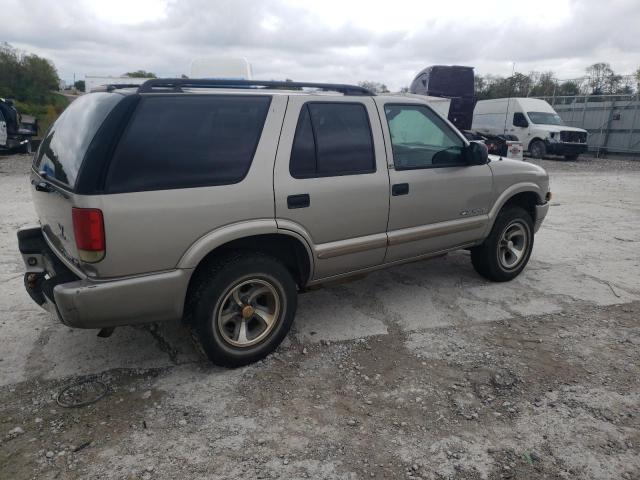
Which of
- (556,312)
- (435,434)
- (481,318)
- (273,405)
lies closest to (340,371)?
(273,405)

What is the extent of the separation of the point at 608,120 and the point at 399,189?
2158 cm

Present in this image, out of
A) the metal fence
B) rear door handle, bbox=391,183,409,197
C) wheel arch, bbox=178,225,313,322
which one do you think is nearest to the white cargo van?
the metal fence

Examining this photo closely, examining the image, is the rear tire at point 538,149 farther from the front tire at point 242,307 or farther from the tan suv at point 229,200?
the front tire at point 242,307

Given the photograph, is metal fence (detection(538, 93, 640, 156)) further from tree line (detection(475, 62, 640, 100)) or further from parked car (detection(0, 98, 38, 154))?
parked car (detection(0, 98, 38, 154))

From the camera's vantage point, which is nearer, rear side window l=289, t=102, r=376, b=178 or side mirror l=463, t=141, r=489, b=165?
rear side window l=289, t=102, r=376, b=178

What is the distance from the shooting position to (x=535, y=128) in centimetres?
1867

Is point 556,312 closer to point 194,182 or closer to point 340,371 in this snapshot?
point 340,371

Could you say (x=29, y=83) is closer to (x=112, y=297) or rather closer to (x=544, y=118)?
(x=544, y=118)

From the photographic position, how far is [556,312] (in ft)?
14.1

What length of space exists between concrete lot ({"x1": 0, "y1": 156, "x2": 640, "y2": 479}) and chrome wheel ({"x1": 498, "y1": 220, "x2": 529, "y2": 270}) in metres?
0.31

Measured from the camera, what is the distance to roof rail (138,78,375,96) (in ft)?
9.69

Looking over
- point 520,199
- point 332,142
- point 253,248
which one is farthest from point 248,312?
point 520,199

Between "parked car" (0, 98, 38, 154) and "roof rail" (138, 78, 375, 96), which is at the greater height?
"roof rail" (138, 78, 375, 96)

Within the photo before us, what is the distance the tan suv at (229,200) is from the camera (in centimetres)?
267
